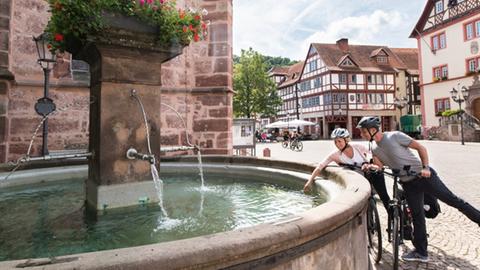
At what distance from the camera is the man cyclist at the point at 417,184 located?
10.1ft

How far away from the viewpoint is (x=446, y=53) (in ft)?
99.1

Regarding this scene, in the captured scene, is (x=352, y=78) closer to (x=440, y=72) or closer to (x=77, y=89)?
(x=440, y=72)

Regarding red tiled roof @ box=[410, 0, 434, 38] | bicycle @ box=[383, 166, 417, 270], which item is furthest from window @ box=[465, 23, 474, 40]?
bicycle @ box=[383, 166, 417, 270]

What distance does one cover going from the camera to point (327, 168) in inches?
151

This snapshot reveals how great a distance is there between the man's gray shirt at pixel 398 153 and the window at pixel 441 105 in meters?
32.3

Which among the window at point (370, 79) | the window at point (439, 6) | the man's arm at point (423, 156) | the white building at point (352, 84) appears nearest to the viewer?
the man's arm at point (423, 156)

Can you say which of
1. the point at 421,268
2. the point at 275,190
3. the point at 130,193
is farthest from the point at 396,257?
the point at 130,193

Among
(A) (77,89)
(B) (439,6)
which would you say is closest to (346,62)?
(B) (439,6)

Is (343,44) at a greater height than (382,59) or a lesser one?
greater

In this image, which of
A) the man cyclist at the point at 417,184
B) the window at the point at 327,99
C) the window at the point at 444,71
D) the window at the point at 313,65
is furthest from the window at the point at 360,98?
the man cyclist at the point at 417,184

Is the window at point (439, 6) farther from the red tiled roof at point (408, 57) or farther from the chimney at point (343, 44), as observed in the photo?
the red tiled roof at point (408, 57)

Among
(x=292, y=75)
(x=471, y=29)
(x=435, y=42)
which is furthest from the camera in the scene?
(x=292, y=75)

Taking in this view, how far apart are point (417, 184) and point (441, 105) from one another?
33.0 meters

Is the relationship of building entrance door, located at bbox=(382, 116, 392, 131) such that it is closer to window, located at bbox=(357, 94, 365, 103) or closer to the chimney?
window, located at bbox=(357, 94, 365, 103)
